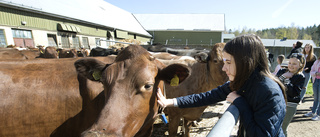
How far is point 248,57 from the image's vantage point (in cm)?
137

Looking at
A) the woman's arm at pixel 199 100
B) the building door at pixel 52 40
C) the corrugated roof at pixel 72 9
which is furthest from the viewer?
the building door at pixel 52 40

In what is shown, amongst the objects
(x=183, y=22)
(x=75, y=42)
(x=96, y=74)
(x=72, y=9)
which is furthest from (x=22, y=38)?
(x=183, y=22)

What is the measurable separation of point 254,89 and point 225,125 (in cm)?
53

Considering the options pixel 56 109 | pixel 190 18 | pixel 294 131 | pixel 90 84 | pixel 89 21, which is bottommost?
pixel 294 131

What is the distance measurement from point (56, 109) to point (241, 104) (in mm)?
2409

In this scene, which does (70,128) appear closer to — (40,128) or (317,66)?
(40,128)

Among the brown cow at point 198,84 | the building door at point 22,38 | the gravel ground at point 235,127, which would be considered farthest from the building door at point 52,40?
the brown cow at point 198,84

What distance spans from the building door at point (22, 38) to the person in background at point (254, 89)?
60.5ft

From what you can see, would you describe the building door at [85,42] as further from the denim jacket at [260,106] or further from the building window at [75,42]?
the denim jacket at [260,106]

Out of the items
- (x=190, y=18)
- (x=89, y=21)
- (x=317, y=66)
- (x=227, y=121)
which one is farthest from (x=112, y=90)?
(x=190, y=18)

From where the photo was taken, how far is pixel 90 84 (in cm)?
245

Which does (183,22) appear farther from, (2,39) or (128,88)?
(128,88)

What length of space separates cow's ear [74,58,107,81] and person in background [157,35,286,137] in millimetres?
1571

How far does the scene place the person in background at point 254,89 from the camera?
1.20m
